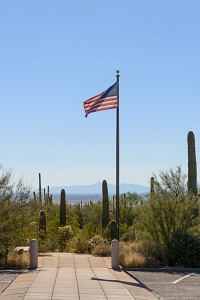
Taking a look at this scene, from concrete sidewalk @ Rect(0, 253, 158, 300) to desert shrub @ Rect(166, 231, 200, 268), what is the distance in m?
2.36

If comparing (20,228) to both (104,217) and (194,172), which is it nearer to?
(194,172)

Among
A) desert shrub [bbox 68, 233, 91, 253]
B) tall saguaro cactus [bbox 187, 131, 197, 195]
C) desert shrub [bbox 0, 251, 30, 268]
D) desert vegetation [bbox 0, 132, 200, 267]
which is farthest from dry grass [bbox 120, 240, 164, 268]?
tall saguaro cactus [bbox 187, 131, 197, 195]

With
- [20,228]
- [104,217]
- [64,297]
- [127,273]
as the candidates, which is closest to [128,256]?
[127,273]

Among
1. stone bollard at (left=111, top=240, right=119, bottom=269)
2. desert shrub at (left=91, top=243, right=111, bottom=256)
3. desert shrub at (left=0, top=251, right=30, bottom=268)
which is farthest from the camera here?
desert shrub at (left=91, top=243, right=111, bottom=256)

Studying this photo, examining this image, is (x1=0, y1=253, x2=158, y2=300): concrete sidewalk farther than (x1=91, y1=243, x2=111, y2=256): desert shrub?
No

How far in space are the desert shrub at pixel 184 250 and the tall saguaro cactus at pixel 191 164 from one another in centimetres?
551

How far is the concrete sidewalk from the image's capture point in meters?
13.0

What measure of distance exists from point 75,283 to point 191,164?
1224cm

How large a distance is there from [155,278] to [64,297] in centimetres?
453

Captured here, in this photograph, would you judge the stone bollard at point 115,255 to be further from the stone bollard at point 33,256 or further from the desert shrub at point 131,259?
the stone bollard at point 33,256

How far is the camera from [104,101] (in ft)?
71.3

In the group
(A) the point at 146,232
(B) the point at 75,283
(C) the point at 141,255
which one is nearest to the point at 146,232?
(A) the point at 146,232

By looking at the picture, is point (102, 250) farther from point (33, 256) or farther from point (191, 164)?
point (191, 164)

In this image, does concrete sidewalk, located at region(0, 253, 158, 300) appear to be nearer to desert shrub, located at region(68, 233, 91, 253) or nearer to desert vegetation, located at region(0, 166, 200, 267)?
desert vegetation, located at region(0, 166, 200, 267)
